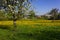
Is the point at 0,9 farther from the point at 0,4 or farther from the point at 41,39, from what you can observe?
the point at 41,39

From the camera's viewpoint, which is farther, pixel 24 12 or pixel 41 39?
pixel 24 12

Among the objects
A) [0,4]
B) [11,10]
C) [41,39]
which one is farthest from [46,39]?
[0,4]

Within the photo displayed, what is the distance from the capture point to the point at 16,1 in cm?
2691

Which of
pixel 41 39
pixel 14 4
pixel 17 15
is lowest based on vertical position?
pixel 41 39

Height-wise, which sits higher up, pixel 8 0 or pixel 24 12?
pixel 8 0

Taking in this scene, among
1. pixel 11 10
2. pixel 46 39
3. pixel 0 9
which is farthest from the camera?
pixel 0 9

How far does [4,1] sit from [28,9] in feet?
A: 13.1

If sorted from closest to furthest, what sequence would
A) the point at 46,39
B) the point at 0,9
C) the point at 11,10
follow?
the point at 46,39 → the point at 11,10 → the point at 0,9

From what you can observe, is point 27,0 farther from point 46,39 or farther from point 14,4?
point 46,39

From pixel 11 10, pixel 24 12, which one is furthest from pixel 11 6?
pixel 24 12

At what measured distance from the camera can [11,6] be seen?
2655cm

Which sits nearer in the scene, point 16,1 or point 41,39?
point 41,39

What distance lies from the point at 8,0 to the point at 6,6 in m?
1.01

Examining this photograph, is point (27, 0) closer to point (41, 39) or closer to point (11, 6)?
point (11, 6)
